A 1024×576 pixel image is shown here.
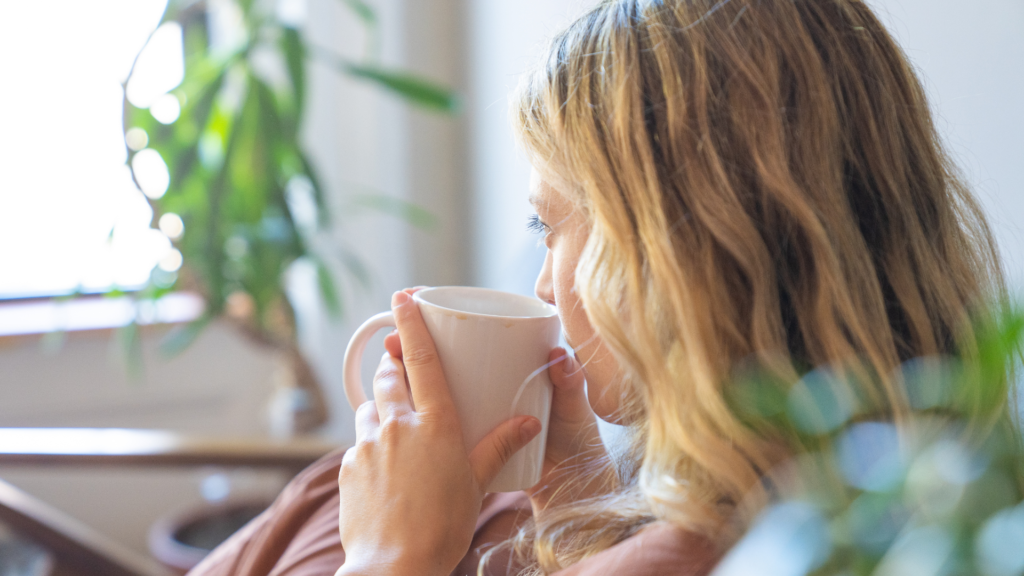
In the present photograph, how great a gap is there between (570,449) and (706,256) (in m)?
0.30

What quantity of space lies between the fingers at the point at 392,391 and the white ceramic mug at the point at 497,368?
4cm

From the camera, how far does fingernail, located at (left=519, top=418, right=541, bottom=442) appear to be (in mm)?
569

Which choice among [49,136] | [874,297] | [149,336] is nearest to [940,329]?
[874,297]

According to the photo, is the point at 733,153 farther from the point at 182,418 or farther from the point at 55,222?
the point at 55,222

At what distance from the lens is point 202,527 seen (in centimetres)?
145

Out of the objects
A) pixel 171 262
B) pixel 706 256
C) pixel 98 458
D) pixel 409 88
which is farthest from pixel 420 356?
pixel 171 262

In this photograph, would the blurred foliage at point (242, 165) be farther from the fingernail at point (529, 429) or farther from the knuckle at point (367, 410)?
the fingernail at point (529, 429)

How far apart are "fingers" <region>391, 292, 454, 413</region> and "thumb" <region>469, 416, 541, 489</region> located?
0.12ft

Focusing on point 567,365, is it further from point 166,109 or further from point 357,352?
point 166,109

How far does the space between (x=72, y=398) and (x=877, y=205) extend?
6.42ft

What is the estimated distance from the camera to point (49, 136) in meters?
2.04

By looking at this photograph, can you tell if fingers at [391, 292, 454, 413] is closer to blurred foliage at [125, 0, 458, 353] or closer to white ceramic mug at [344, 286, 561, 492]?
white ceramic mug at [344, 286, 561, 492]

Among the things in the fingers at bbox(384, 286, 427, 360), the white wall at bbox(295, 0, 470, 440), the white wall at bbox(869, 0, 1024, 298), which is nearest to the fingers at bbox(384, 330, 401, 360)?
the fingers at bbox(384, 286, 427, 360)

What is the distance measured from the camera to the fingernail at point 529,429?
0.57m
